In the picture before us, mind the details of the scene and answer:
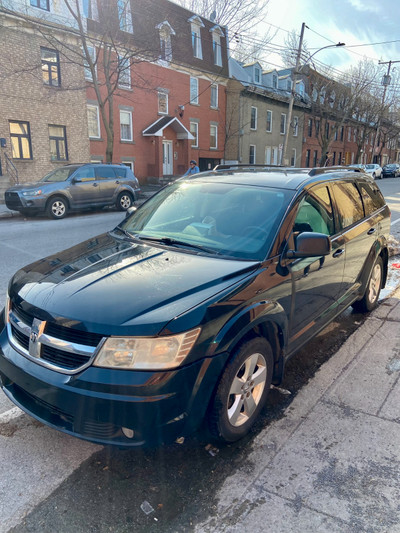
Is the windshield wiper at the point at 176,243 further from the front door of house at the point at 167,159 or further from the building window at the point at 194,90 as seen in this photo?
the building window at the point at 194,90

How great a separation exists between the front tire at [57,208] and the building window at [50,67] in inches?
364

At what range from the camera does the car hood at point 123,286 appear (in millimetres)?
2107

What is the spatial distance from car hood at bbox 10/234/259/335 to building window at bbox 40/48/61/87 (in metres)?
18.7

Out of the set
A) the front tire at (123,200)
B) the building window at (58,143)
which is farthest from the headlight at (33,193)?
the building window at (58,143)

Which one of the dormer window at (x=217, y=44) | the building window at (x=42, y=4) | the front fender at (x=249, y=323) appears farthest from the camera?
the dormer window at (x=217, y=44)

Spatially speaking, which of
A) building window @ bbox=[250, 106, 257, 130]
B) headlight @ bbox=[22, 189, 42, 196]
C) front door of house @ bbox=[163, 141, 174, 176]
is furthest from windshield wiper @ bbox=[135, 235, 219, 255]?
building window @ bbox=[250, 106, 257, 130]

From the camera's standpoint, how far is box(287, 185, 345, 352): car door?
10.0 ft

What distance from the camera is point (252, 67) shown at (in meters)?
33.4

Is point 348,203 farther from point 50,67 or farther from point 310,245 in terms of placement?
point 50,67

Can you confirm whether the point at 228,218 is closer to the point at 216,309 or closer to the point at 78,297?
the point at 216,309

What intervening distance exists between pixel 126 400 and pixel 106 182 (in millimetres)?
12520

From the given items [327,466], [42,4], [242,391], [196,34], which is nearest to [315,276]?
[242,391]

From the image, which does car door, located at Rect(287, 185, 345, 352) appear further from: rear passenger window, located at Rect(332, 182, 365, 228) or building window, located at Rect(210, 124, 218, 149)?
building window, located at Rect(210, 124, 218, 149)

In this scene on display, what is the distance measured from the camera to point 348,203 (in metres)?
4.05
